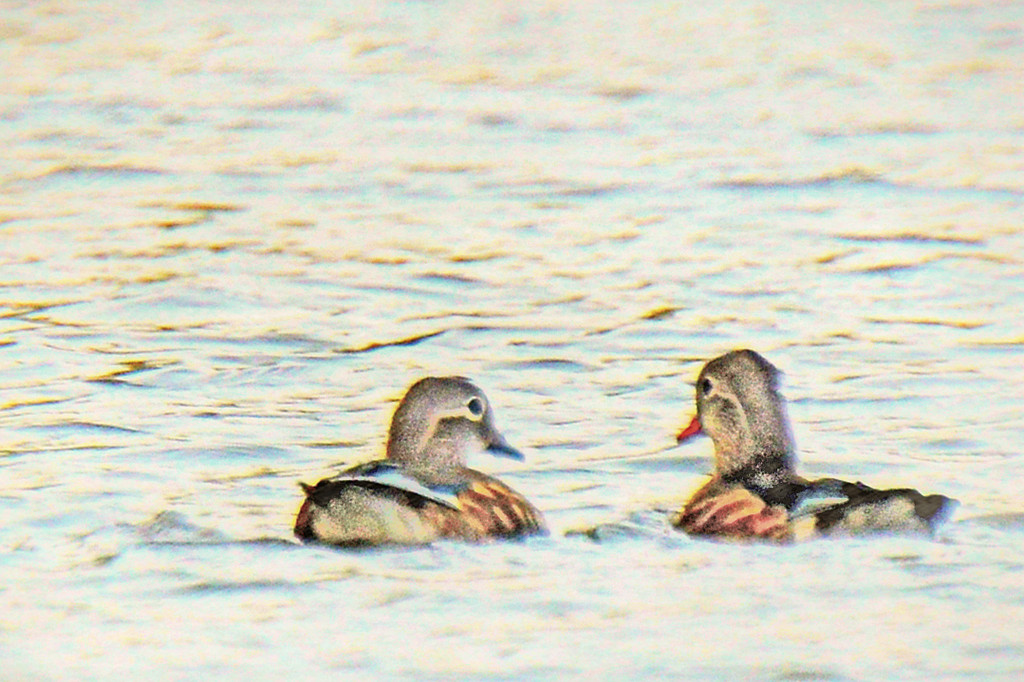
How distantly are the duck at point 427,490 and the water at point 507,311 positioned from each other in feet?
0.30

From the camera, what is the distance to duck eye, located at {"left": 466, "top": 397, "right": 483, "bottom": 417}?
8.59 meters

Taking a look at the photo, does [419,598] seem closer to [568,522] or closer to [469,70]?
[568,522]

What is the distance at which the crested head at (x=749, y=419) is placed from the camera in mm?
8820

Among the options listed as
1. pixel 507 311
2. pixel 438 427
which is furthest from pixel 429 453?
pixel 507 311

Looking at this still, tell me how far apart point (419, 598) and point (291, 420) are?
303 centimetres

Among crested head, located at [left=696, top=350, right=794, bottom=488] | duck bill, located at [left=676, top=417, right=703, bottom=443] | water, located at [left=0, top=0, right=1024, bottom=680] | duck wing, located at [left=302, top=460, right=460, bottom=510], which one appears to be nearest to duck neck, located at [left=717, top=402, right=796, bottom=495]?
crested head, located at [left=696, top=350, right=794, bottom=488]

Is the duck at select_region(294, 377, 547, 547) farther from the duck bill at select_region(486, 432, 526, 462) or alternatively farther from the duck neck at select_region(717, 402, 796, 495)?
the duck neck at select_region(717, 402, 796, 495)

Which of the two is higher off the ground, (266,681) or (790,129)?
(790,129)

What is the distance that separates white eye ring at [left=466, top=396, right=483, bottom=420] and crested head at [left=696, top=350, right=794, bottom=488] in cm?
96

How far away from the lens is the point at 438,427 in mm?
8578

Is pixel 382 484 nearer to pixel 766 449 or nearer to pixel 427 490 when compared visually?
pixel 427 490

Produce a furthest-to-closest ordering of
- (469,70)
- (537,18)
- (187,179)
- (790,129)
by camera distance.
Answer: (537,18) → (469,70) → (790,129) → (187,179)

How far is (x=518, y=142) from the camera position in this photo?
1678 cm

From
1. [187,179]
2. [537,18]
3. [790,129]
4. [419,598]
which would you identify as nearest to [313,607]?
[419,598]
